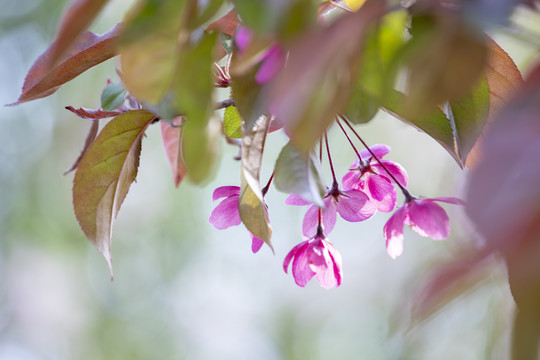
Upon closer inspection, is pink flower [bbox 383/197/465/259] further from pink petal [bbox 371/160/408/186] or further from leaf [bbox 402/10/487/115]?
leaf [bbox 402/10/487/115]

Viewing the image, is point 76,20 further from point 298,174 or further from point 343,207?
point 343,207

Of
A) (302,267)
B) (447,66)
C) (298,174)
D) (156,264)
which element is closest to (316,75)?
(447,66)

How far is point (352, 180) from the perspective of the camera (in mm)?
664

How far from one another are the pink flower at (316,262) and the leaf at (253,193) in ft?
0.49

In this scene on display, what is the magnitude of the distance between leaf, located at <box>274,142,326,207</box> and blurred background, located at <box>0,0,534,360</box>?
352cm

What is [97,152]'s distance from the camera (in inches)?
24.4

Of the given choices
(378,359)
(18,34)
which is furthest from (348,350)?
(18,34)

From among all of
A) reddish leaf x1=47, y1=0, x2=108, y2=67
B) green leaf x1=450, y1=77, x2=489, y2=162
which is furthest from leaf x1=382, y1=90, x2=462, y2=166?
reddish leaf x1=47, y1=0, x2=108, y2=67

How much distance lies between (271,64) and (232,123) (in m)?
0.22

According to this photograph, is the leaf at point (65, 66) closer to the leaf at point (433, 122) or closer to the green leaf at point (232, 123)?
the green leaf at point (232, 123)

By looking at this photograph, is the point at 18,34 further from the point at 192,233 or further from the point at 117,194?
the point at 117,194

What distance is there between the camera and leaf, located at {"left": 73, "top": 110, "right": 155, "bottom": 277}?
611 mm

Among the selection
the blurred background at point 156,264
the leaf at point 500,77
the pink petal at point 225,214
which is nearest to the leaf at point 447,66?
the leaf at point 500,77

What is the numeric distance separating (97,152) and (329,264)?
25 centimetres
